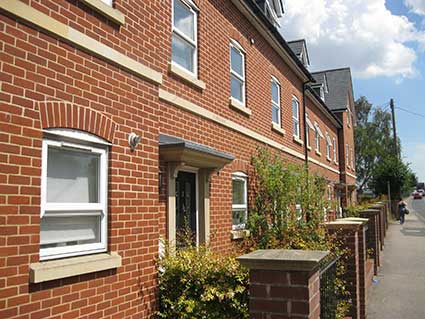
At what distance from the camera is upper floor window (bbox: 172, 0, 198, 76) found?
24.7ft

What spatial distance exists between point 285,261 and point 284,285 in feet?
0.66

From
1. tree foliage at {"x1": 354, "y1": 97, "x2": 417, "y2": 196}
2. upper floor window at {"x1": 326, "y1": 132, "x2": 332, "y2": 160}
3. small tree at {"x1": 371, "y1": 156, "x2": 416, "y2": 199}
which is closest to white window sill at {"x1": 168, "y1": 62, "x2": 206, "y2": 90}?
upper floor window at {"x1": 326, "y1": 132, "x2": 332, "y2": 160}

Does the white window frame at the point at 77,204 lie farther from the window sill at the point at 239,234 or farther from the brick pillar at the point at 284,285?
the window sill at the point at 239,234

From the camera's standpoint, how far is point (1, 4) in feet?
12.0

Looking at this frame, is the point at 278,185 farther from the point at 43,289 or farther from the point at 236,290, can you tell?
the point at 43,289

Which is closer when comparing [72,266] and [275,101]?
[72,266]

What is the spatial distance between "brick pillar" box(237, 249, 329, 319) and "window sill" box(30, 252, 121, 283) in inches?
64.0

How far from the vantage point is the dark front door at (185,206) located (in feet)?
23.5

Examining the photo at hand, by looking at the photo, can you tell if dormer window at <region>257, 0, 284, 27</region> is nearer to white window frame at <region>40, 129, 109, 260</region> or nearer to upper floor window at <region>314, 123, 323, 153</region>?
upper floor window at <region>314, 123, 323, 153</region>

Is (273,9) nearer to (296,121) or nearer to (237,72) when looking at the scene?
(296,121)

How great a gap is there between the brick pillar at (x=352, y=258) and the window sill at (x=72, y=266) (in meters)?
3.93

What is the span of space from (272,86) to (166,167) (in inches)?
278

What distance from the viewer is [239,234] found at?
29.5 feet

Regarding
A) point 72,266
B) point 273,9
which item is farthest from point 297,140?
point 72,266
